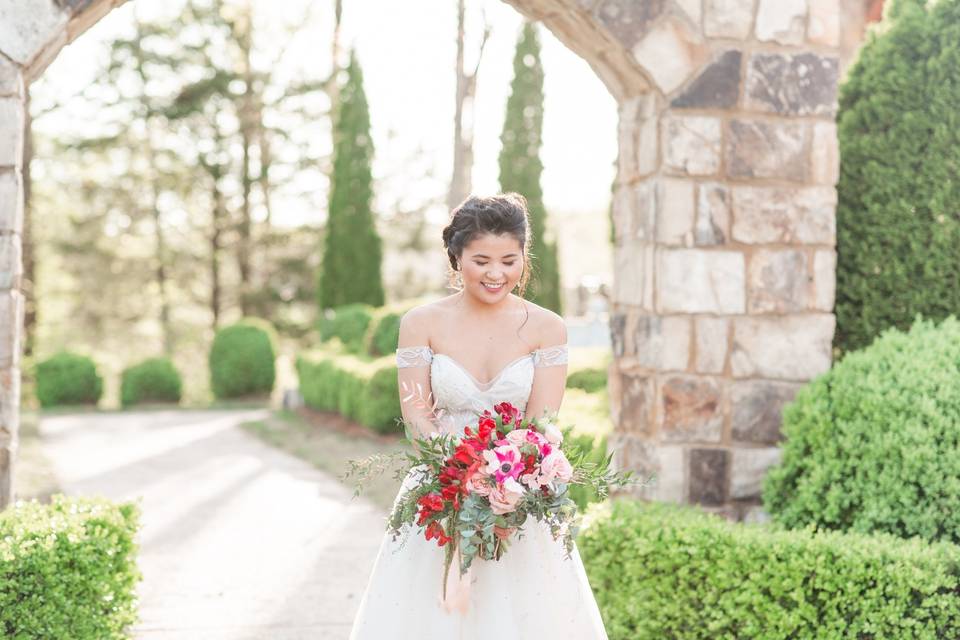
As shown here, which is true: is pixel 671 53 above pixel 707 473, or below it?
above

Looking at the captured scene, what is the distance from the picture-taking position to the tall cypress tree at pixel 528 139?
15.9 metres

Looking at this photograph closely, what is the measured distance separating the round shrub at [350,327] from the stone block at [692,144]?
9.42 meters

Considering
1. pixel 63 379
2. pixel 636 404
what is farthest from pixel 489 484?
pixel 63 379

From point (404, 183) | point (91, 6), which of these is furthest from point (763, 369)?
point (404, 183)

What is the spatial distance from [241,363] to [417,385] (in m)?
13.5

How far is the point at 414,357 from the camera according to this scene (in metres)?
2.74

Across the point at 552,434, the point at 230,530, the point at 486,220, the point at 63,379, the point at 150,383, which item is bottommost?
the point at 230,530

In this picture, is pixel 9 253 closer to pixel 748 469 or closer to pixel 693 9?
pixel 693 9

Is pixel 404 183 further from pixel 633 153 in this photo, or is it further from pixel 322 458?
pixel 633 153

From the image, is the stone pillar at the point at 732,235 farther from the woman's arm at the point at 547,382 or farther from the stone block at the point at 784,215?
the woman's arm at the point at 547,382

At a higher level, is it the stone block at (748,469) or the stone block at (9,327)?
the stone block at (9,327)

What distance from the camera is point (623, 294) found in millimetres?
4770

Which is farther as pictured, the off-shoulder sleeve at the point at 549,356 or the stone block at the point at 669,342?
the stone block at the point at 669,342

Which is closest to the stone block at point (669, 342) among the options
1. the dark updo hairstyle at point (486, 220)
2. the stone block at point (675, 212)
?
the stone block at point (675, 212)
